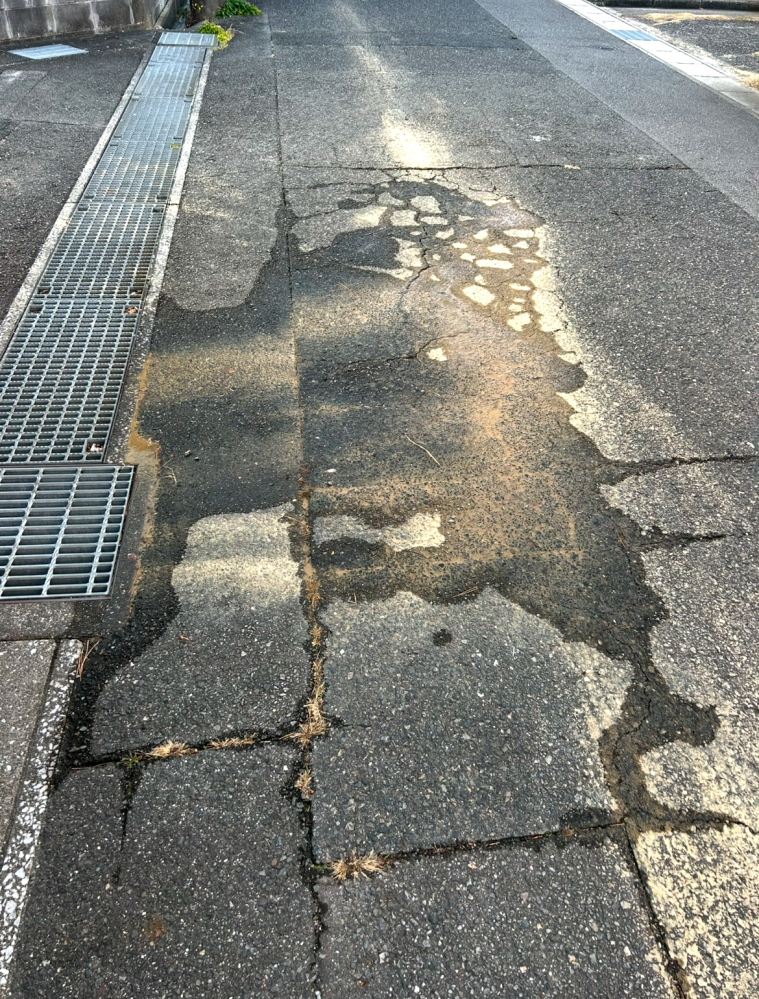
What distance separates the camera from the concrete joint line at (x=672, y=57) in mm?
9133

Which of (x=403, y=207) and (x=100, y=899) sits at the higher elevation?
(x=403, y=207)

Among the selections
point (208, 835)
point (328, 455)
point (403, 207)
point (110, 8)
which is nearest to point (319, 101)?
point (403, 207)

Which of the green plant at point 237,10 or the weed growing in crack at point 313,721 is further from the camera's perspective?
the green plant at point 237,10

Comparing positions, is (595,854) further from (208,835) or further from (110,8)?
(110,8)

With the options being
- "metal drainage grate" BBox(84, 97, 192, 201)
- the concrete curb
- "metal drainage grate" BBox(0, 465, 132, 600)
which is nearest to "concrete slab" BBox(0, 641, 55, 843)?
"metal drainage grate" BBox(0, 465, 132, 600)

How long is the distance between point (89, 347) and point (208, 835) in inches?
122

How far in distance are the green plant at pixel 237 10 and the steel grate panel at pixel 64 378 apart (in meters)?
9.29

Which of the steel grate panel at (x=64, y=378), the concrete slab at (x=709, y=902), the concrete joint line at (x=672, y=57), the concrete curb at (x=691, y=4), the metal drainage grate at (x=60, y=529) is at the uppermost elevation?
the concrete curb at (x=691, y=4)

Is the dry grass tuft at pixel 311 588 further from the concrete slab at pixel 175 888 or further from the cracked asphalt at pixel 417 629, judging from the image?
the concrete slab at pixel 175 888

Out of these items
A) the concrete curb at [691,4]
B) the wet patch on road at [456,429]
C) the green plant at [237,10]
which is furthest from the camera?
the concrete curb at [691,4]

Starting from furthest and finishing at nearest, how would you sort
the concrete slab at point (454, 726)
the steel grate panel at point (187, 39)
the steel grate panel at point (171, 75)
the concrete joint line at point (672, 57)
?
the steel grate panel at point (187, 39), the concrete joint line at point (672, 57), the steel grate panel at point (171, 75), the concrete slab at point (454, 726)

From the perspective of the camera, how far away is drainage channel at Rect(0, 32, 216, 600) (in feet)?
9.78

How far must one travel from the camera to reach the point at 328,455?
3.52 metres

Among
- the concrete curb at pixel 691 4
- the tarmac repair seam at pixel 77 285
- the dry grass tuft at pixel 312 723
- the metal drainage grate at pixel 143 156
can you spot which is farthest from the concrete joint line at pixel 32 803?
the concrete curb at pixel 691 4
